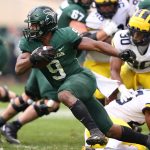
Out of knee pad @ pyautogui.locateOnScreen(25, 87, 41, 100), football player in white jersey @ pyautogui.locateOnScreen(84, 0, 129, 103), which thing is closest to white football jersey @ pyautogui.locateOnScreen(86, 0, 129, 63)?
football player in white jersey @ pyautogui.locateOnScreen(84, 0, 129, 103)

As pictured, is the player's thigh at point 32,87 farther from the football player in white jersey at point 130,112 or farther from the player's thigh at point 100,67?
the football player in white jersey at point 130,112

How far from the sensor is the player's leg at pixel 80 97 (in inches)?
215

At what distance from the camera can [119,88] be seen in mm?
6527

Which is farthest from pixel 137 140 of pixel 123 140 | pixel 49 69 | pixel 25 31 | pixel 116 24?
pixel 116 24

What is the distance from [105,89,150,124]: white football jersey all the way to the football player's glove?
3.23 ft

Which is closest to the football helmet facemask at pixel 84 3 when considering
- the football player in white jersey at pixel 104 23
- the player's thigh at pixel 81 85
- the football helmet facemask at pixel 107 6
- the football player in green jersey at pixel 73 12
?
the football player in green jersey at pixel 73 12

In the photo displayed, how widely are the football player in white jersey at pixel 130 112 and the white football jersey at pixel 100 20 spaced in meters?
1.62

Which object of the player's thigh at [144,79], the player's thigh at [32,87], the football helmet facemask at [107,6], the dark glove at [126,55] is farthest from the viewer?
the football helmet facemask at [107,6]

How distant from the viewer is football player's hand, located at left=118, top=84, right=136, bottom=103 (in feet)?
20.7

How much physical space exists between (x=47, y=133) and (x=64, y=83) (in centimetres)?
275

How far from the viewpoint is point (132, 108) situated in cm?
615

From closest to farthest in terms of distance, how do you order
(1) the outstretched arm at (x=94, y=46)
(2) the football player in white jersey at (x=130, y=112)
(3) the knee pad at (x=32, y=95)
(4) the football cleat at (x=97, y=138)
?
(4) the football cleat at (x=97, y=138) → (1) the outstretched arm at (x=94, y=46) → (2) the football player in white jersey at (x=130, y=112) → (3) the knee pad at (x=32, y=95)

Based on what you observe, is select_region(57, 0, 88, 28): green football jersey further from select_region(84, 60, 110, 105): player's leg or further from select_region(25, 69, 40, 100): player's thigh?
select_region(25, 69, 40, 100): player's thigh

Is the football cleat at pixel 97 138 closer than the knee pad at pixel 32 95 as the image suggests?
Yes
